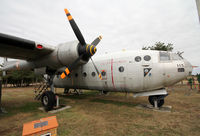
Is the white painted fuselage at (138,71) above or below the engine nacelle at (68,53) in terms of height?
below

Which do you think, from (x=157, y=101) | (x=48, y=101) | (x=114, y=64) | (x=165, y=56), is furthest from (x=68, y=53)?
(x=157, y=101)

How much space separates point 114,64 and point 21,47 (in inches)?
221

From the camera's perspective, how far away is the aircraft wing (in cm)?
523

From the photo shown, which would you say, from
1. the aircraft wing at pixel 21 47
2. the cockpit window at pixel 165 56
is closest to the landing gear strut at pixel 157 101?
the cockpit window at pixel 165 56

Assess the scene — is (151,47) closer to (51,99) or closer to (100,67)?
(100,67)

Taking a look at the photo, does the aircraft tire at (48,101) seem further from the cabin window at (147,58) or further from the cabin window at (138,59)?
Result: the cabin window at (147,58)

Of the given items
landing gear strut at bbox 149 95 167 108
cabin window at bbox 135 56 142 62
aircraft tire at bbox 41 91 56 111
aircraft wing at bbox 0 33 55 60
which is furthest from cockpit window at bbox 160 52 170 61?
aircraft tire at bbox 41 91 56 111

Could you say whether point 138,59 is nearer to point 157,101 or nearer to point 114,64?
point 114,64

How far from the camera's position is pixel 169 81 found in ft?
20.6

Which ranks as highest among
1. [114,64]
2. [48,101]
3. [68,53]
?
[68,53]

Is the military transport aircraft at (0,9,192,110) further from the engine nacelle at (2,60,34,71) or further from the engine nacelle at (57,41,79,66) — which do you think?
the engine nacelle at (2,60,34,71)

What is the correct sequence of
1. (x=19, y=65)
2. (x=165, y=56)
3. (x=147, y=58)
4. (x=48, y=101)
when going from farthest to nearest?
(x=19, y=65)
(x=48, y=101)
(x=147, y=58)
(x=165, y=56)

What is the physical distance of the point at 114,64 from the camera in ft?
25.2

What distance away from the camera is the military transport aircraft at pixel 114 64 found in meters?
6.27
